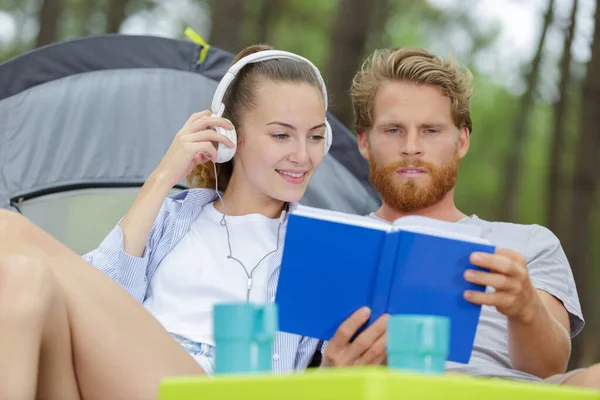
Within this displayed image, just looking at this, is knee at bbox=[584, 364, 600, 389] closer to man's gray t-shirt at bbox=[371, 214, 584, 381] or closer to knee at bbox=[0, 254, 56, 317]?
man's gray t-shirt at bbox=[371, 214, 584, 381]

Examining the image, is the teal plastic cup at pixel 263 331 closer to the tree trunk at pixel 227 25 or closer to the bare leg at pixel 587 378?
the bare leg at pixel 587 378

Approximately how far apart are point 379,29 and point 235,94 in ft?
22.4

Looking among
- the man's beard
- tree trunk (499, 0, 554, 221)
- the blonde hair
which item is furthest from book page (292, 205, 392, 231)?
tree trunk (499, 0, 554, 221)

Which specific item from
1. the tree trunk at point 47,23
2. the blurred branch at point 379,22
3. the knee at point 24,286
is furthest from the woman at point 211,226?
the tree trunk at point 47,23

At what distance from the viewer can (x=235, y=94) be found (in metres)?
2.47

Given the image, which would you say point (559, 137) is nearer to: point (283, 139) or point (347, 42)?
point (347, 42)

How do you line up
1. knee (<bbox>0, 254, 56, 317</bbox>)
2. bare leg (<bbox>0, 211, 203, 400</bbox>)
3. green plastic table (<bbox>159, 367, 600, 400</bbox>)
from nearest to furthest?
green plastic table (<bbox>159, 367, 600, 400</bbox>) → knee (<bbox>0, 254, 56, 317</bbox>) → bare leg (<bbox>0, 211, 203, 400</bbox>)

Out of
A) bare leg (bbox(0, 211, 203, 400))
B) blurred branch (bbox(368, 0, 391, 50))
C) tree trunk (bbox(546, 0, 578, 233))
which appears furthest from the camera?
blurred branch (bbox(368, 0, 391, 50))

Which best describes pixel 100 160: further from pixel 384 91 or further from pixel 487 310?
pixel 487 310

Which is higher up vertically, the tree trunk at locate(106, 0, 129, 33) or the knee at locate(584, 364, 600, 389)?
the tree trunk at locate(106, 0, 129, 33)

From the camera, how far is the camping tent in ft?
9.82

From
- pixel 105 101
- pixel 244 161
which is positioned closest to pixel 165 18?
pixel 105 101

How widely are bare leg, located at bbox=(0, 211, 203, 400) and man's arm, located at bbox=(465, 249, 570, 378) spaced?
607mm

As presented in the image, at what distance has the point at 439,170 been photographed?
2594mm
